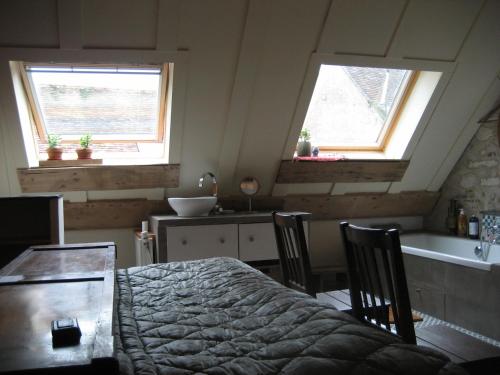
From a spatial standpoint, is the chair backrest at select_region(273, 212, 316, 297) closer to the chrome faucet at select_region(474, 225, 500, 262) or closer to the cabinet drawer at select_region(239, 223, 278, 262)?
the cabinet drawer at select_region(239, 223, 278, 262)

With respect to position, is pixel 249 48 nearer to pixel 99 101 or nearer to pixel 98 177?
pixel 99 101

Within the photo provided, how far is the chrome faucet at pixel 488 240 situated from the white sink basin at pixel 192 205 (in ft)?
7.46

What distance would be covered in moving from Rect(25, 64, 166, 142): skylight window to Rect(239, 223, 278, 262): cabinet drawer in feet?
3.49

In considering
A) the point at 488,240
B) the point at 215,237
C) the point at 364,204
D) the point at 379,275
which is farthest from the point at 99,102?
the point at 488,240

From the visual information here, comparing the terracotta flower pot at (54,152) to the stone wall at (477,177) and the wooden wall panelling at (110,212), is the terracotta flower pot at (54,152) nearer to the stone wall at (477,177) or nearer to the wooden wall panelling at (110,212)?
the wooden wall panelling at (110,212)

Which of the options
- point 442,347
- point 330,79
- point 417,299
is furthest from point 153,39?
point 417,299

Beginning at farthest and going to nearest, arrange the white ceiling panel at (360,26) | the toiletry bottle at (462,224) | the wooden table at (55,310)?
the toiletry bottle at (462,224)
the white ceiling panel at (360,26)
the wooden table at (55,310)

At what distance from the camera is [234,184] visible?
4004 millimetres

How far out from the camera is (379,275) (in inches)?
66.5

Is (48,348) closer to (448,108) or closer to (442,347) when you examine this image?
(442,347)

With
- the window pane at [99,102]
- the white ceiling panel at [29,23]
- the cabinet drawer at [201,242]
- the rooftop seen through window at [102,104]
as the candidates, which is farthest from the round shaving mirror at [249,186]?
the white ceiling panel at [29,23]

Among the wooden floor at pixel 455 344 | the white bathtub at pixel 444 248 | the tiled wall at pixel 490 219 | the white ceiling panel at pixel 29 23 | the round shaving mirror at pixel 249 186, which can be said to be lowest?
the white bathtub at pixel 444 248

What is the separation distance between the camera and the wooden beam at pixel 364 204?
169 inches

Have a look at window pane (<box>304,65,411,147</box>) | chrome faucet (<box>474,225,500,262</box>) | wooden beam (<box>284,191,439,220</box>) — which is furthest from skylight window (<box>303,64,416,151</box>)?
chrome faucet (<box>474,225,500,262</box>)
